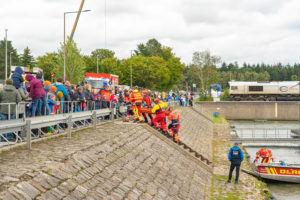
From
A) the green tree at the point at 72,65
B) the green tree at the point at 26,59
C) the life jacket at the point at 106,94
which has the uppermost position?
the green tree at the point at 26,59

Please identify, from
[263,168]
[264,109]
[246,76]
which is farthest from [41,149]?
[246,76]

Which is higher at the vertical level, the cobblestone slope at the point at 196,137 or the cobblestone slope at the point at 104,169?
the cobblestone slope at the point at 104,169

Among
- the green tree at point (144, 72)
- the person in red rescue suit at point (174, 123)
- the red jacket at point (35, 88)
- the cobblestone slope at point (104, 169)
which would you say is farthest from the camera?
the green tree at point (144, 72)

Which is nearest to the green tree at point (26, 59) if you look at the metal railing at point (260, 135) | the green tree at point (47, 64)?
the green tree at point (47, 64)

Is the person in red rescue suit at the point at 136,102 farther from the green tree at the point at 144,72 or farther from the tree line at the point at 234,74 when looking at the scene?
the tree line at the point at 234,74

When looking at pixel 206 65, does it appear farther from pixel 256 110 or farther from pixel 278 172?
pixel 278 172

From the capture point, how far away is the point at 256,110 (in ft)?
208

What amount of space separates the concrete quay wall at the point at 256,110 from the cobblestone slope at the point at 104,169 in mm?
49151

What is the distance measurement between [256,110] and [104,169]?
58596 millimetres

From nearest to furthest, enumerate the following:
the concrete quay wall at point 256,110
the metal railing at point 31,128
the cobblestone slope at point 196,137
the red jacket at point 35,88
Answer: the metal railing at point 31,128
the red jacket at point 35,88
the cobblestone slope at point 196,137
the concrete quay wall at point 256,110

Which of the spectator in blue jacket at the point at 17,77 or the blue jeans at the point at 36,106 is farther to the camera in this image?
the blue jeans at the point at 36,106

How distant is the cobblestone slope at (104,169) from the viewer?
20.9 feet

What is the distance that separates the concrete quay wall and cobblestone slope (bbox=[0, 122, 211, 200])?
4915cm

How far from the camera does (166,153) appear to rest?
14.1m
